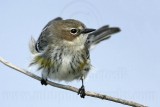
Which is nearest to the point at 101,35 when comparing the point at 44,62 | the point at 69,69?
the point at 69,69

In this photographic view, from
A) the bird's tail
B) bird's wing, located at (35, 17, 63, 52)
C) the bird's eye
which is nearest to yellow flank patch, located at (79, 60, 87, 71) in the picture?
the bird's eye

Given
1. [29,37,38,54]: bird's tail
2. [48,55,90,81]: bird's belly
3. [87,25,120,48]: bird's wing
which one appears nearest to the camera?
[48,55,90,81]: bird's belly

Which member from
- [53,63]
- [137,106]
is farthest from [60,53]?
[137,106]

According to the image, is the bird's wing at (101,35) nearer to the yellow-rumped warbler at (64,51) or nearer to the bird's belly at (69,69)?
the yellow-rumped warbler at (64,51)

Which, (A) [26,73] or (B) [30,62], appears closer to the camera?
(A) [26,73]

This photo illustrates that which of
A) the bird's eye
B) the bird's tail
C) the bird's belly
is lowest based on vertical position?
the bird's belly

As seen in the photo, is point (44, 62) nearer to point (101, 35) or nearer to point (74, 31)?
point (74, 31)

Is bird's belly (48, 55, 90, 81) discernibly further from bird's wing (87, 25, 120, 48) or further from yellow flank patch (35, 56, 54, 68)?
bird's wing (87, 25, 120, 48)

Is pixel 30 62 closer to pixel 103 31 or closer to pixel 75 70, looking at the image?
pixel 75 70
